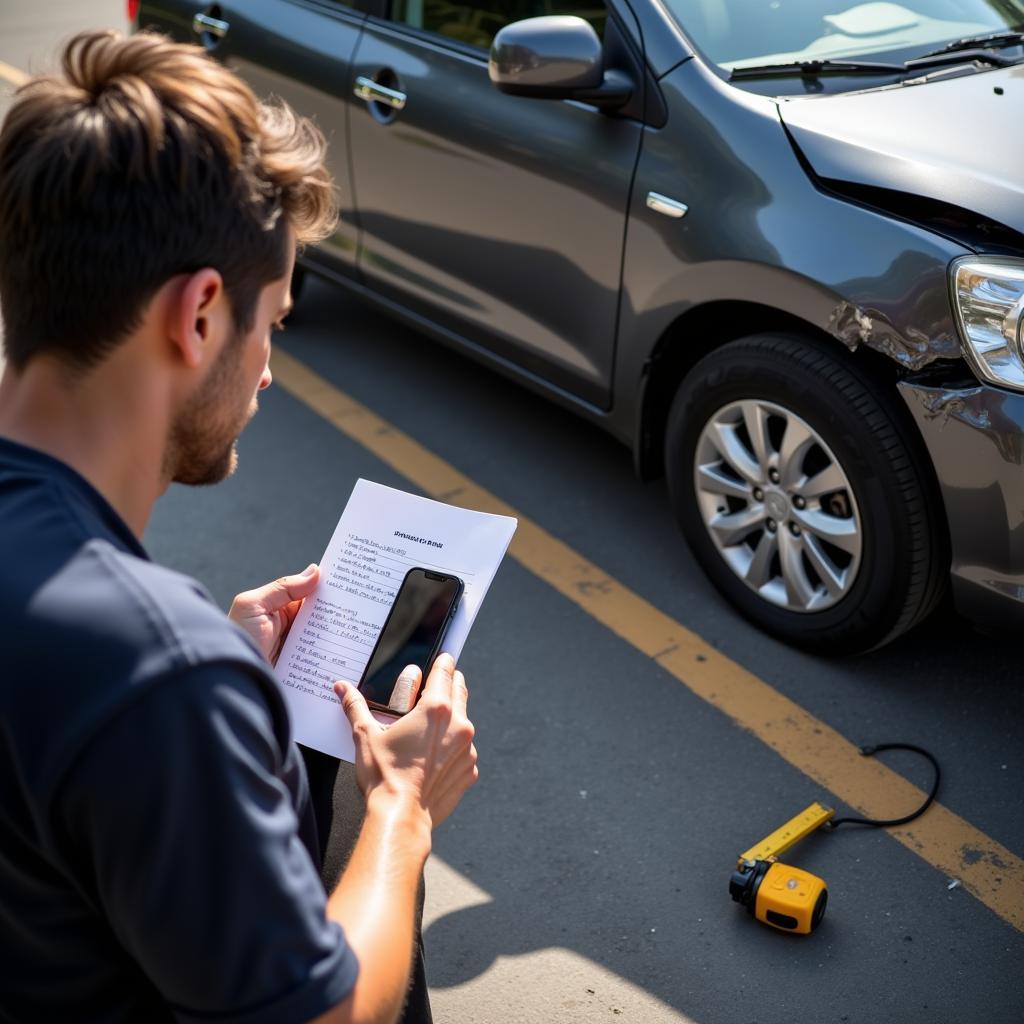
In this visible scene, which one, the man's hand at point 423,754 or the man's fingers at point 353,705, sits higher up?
the man's hand at point 423,754

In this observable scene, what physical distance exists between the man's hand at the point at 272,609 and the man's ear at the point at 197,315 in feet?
2.01

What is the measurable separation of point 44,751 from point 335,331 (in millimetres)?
4552

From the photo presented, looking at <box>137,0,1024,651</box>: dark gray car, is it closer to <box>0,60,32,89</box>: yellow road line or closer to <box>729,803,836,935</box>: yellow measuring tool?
<box>729,803,836,935</box>: yellow measuring tool

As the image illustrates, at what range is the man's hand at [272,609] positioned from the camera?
6.05 ft

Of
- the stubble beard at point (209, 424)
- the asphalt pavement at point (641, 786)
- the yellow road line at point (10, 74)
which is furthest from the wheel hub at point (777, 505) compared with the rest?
the yellow road line at point (10, 74)

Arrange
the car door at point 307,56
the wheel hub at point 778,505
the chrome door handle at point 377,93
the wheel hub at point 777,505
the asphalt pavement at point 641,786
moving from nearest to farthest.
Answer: the asphalt pavement at point 641,786 < the wheel hub at point 778,505 < the wheel hub at point 777,505 < the chrome door handle at point 377,93 < the car door at point 307,56

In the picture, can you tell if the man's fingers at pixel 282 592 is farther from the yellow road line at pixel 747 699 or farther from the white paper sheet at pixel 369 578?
the yellow road line at pixel 747 699

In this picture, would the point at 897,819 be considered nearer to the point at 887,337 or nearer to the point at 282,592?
the point at 887,337

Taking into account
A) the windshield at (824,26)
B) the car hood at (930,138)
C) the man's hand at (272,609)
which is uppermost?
the windshield at (824,26)

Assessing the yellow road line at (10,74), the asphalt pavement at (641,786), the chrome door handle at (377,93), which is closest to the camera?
the asphalt pavement at (641,786)

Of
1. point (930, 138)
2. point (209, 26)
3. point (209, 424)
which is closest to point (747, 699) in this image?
point (930, 138)

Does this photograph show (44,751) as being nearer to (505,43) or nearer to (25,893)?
(25,893)

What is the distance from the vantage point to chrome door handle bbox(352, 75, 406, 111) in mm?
4012

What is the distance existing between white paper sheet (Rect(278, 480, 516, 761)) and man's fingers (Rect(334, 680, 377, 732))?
46mm
